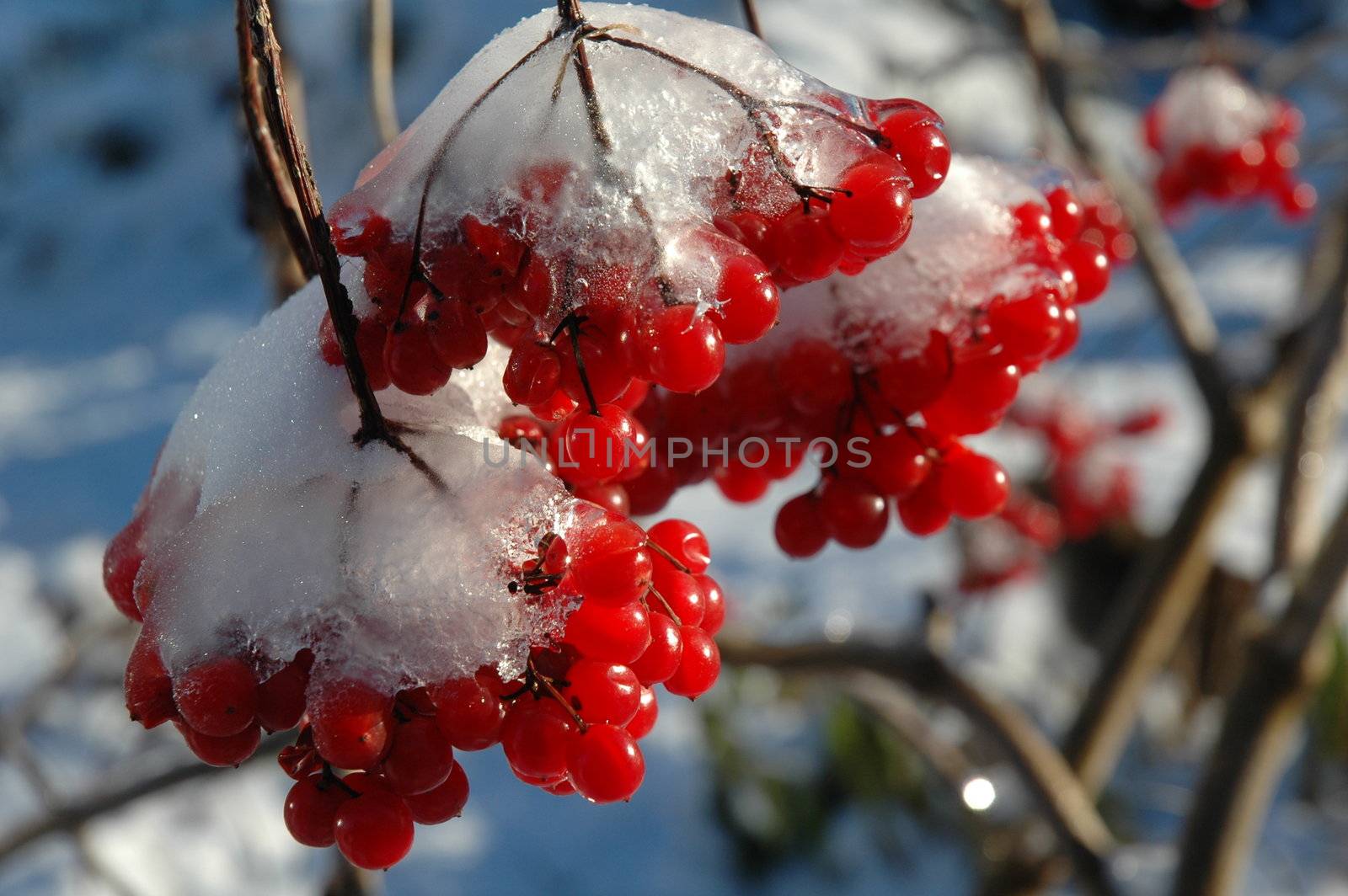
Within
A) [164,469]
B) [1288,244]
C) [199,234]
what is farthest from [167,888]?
[1288,244]

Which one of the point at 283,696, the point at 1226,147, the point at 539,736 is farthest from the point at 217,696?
the point at 1226,147

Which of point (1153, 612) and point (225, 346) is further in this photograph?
point (225, 346)

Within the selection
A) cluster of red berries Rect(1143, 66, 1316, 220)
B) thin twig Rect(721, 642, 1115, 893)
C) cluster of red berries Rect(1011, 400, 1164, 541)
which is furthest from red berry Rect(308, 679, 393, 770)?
cluster of red berries Rect(1011, 400, 1164, 541)

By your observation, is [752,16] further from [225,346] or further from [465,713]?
[225,346]

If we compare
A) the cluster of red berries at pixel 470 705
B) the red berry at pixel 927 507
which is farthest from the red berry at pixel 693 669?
the red berry at pixel 927 507

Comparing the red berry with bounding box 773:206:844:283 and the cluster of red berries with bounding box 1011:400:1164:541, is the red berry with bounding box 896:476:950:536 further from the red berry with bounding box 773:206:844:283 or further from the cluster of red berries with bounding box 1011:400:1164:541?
the cluster of red berries with bounding box 1011:400:1164:541

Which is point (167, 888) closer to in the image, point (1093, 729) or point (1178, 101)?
point (1093, 729)
